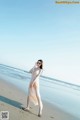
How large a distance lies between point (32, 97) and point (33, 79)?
842 mm

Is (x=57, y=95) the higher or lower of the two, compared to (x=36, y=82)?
lower

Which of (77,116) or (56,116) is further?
(77,116)

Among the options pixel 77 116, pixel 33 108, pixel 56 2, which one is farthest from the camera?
pixel 56 2

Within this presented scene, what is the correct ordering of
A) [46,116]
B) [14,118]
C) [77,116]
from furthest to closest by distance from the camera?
[77,116], [46,116], [14,118]

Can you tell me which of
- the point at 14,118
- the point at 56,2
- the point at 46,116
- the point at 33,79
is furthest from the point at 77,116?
the point at 56,2

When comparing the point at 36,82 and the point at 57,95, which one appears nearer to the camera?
the point at 36,82

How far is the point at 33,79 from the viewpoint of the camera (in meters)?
9.62

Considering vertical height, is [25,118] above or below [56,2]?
below

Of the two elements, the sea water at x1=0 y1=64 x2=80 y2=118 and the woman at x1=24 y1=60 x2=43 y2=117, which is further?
the sea water at x1=0 y1=64 x2=80 y2=118

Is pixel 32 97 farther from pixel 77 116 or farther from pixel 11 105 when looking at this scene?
pixel 77 116

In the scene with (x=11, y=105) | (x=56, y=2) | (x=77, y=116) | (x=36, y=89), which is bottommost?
(x=77, y=116)

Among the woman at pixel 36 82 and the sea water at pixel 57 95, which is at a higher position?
the woman at pixel 36 82

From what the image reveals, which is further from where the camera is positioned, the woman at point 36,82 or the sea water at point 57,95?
the sea water at point 57,95

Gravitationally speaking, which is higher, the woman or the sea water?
the woman
